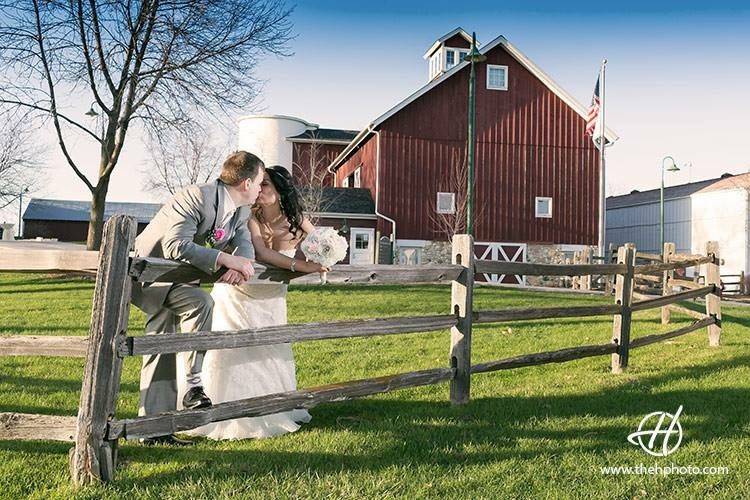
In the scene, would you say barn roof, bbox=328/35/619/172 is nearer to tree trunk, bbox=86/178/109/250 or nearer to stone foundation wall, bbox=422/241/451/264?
stone foundation wall, bbox=422/241/451/264

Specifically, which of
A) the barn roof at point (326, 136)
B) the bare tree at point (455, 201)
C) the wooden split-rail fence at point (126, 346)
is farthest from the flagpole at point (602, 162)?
the wooden split-rail fence at point (126, 346)

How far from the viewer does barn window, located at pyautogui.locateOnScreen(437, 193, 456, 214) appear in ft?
99.3

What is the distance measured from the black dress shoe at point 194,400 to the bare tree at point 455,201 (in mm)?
25417

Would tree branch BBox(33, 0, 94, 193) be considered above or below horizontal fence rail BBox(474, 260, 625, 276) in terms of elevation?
above

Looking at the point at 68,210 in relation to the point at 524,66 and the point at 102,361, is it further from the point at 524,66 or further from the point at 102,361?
the point at 102,361

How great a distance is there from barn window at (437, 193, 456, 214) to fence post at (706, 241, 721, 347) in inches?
756

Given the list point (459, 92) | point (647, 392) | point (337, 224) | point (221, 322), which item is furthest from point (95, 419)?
point (459, 92)

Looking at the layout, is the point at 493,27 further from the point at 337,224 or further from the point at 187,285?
the point at 187,285

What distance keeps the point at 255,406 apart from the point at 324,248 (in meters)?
1.27

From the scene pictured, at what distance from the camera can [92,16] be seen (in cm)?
2064

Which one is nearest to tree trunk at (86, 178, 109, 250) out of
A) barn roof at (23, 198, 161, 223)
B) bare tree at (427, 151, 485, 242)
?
bare tree at (427, 151, 485, 242)

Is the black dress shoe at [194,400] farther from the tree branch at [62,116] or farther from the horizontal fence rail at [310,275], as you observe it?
the tree branch at [62,116]

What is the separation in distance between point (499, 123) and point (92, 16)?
17.5 meters
